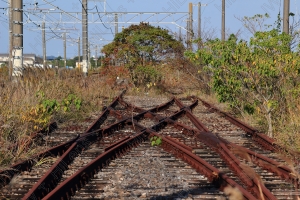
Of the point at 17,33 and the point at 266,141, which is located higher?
the point at 17,33

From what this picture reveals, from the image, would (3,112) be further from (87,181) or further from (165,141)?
(87,181)

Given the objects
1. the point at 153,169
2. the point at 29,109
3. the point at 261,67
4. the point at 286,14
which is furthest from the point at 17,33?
the point at 153,169

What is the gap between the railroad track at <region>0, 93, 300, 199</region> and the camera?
20.1 feet

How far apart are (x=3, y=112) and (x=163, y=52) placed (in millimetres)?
18718

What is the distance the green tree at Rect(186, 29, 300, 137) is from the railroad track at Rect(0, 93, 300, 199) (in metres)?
0.85

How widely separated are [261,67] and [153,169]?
414cm

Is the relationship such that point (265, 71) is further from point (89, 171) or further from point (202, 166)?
point (89, 171)

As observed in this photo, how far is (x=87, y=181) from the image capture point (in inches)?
269

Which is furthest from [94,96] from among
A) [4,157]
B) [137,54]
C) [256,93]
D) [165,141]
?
[4,157]

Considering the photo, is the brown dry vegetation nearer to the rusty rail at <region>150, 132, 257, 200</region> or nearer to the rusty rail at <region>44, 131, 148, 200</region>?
the rusty rail at <region>44, 131, 148, 200</region>

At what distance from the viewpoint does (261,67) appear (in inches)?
418

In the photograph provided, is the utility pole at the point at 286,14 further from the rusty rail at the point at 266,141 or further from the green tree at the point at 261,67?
the rusty rail at the point at 266,141

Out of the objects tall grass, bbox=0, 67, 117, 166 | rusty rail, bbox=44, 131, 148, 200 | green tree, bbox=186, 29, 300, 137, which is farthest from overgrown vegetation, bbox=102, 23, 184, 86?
rusty rail, bbox=44, 131, 148, 200

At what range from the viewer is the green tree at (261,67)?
10.9 metres
